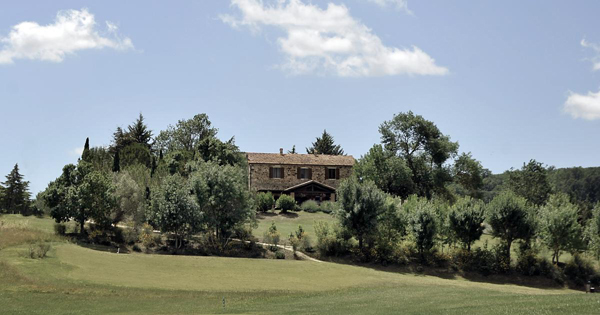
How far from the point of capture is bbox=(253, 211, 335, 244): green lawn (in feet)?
164

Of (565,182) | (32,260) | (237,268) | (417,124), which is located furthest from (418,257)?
(565,182)

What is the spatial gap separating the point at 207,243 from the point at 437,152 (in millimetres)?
39792

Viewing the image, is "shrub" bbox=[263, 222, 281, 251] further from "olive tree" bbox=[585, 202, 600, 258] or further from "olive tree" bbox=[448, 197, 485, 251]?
"olive tree" bbox=[585, 202, 600, 258]

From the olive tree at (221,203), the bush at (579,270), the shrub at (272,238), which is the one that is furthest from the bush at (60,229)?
Result: the bush at (579,270)

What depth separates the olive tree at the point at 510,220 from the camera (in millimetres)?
42531

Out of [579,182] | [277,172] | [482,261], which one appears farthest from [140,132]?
[579,182]

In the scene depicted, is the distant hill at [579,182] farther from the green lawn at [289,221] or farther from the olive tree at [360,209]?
the olive tree at [360,209]

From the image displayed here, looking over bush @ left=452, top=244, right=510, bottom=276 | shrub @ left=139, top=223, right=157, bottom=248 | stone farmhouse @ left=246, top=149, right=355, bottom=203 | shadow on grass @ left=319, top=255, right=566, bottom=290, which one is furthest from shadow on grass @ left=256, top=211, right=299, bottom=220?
bush @ left=452, top=244, right=510, bottom=276

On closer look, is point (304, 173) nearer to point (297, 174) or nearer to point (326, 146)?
point (297, 174)

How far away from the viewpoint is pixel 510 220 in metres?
42.8

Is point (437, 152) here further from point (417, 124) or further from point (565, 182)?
point (565, 182)

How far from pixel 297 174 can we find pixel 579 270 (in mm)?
40163

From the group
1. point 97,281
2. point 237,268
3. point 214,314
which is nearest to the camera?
point 214,314

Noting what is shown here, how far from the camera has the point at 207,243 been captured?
144 feet
